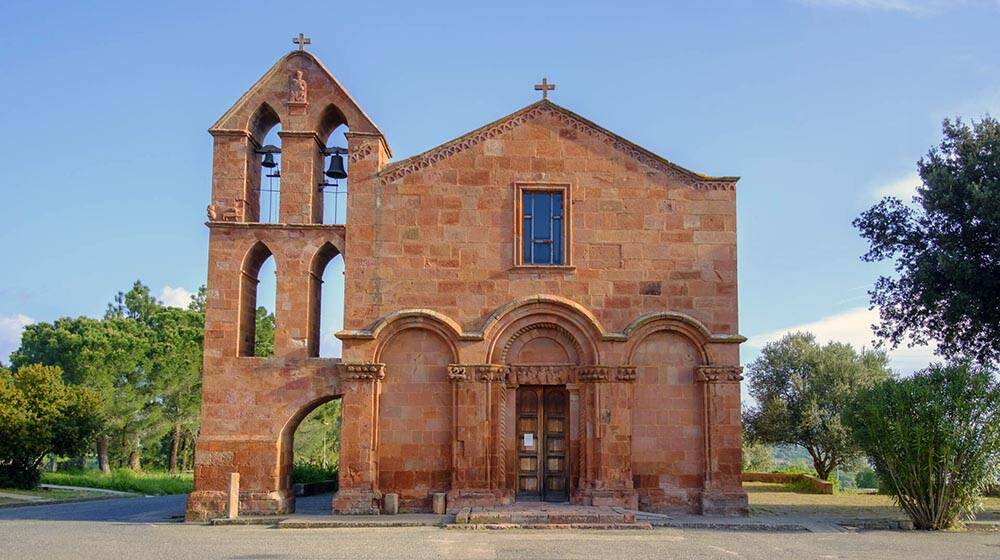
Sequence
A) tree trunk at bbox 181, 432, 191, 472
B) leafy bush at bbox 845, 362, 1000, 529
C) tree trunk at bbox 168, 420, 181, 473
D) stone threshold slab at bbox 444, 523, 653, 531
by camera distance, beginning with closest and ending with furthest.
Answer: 1. stone threshold slab at bbox 444, 523, 653, 531
2. leafy bush at bbox 845, 362, 1000, 529
3. tree trunk at bbox 168, 420, 181, 473
4. tree trunk at bbox 181, 432, 191, 472

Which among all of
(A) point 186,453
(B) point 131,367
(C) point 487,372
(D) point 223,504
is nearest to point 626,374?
(C) point 487,372

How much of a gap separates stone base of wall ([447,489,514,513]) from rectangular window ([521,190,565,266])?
5467 mm

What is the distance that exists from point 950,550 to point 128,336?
40065 millimetres

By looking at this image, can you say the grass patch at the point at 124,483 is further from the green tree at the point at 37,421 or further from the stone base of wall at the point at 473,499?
the stone base of wall at the point at 473,499

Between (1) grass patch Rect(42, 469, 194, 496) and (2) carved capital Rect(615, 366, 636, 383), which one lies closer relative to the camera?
(2) carved capital Rect(615, 366, 636, 383)

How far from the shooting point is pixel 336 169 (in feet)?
72.8

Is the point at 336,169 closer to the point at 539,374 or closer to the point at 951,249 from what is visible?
the point at 539,374

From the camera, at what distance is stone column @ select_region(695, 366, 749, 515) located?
19.9 m

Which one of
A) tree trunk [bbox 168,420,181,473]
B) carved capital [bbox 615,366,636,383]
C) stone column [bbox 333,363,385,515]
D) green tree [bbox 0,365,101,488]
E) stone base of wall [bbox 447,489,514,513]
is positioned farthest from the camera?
tree trunk [bbox 168,420,181,473]

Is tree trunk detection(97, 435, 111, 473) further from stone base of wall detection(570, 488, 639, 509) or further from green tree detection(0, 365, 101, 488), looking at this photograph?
stone base of wall detection(570, 488, 639, 509)

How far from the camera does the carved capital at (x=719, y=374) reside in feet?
66.8

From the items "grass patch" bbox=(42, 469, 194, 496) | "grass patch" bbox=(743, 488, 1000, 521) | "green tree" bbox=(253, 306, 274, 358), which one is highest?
"green tree" bbox=(253, 306, 274, 358)

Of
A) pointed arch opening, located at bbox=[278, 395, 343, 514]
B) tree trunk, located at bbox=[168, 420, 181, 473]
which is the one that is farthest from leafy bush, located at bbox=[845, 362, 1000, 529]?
tree trunk, located at bbox=[168, 420, 181, 473]

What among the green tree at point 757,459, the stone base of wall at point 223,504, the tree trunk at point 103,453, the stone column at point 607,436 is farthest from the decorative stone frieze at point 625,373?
the tree trunk at point 103,453
